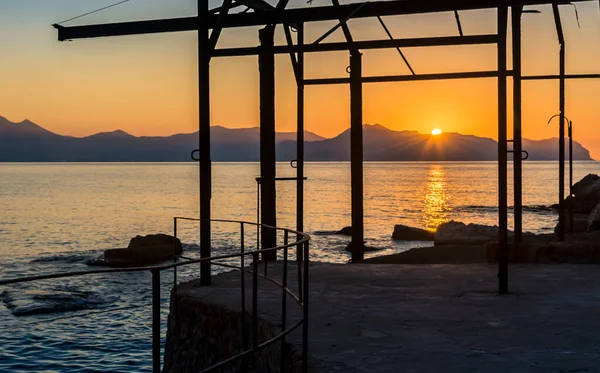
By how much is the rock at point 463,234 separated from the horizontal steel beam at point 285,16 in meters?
17.7

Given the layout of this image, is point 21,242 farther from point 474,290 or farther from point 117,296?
point 474,290

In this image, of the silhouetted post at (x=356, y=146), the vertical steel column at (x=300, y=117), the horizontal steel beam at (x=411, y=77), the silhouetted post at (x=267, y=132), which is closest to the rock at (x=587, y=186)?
the silhouetted post at (x=356, y=146)

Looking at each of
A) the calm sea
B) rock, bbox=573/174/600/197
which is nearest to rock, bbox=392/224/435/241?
the calm sea

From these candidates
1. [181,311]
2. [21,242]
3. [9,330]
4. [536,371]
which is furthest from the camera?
[21,242]

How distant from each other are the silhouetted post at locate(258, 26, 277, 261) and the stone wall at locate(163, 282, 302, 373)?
311 cm

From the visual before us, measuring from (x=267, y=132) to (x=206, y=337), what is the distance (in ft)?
17.3

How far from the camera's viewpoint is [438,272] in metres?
12.1

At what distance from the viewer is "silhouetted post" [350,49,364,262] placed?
14688mm

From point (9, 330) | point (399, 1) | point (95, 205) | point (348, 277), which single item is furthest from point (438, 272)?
point (95, 205)

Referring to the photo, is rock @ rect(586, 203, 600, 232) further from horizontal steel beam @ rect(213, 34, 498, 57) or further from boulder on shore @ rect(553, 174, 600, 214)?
horizontal steel beam @ rect(213, 34, 498, 57)

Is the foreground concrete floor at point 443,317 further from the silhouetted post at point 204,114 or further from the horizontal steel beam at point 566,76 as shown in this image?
the horizontal steel beam at point 566,76

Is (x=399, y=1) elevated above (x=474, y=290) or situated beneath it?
elevated above

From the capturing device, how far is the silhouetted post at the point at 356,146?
14688 mm

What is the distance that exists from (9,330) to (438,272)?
11.5 m
